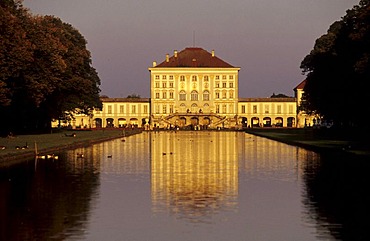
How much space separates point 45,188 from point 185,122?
376 feet

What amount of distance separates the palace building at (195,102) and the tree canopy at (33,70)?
59.3m

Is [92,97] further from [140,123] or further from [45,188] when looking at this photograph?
[45,188]

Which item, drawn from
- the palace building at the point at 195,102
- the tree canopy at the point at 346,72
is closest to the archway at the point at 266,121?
the palace building at the point at 195,102

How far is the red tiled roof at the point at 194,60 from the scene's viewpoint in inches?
5300

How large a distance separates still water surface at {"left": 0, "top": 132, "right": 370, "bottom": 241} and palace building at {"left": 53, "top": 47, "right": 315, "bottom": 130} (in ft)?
359

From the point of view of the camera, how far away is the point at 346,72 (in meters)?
45.6

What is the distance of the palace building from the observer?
133 meters

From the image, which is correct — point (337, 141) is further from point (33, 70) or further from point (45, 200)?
point (45, 200)

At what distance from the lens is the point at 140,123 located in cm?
13750

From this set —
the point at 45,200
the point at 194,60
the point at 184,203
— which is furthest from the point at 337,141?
the point at 194,60

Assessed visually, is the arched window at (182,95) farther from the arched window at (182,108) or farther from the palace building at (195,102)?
the arched window at (182,108)

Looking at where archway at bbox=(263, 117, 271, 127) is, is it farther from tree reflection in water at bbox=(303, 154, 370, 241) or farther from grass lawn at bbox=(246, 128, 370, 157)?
tree reflection in water at bbox=(303, 154, 370, 241)

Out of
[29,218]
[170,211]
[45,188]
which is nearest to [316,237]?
[170,211]

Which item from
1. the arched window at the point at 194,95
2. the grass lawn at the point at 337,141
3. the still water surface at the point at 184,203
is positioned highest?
the arched window at the point at 194,95
